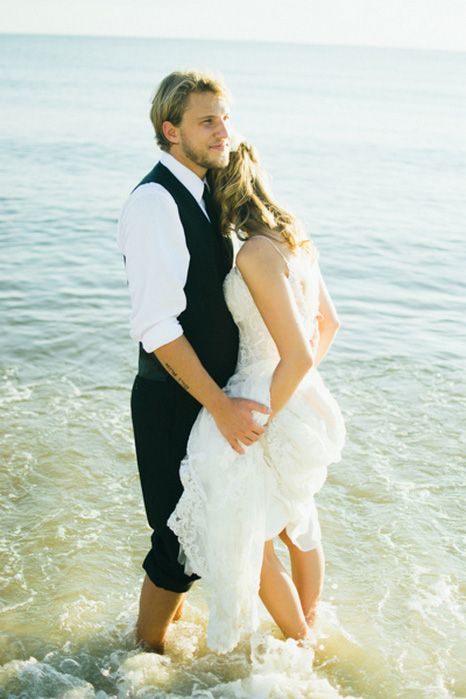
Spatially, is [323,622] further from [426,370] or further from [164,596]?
[426,370]

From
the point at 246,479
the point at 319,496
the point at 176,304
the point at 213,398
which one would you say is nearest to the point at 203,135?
the point at 176,304

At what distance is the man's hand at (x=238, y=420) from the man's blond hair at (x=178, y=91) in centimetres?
103

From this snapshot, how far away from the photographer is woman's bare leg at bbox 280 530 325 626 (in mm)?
3104

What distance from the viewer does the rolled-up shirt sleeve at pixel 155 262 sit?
98.6 inches

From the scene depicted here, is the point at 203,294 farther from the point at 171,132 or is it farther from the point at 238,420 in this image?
the point at 171,132

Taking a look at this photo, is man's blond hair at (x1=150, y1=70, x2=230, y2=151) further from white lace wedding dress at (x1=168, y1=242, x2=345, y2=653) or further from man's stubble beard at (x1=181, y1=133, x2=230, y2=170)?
white lace wedding dress at (x1=168, y1=242, x2=345, y2=653)

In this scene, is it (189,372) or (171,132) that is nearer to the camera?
(189,372)

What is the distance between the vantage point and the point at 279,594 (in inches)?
113

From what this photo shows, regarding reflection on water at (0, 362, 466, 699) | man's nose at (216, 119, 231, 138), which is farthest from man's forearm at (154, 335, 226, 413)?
reflection on water at (0, 362, 466, 699)

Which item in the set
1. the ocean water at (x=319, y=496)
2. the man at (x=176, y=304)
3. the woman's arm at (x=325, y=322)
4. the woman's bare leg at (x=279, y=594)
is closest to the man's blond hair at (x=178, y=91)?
the man at (x=176, y=304)

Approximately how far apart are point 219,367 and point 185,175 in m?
0.75

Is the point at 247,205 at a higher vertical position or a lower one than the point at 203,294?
higher

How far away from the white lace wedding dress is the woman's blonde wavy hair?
0.14m

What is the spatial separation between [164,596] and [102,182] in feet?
42.7
